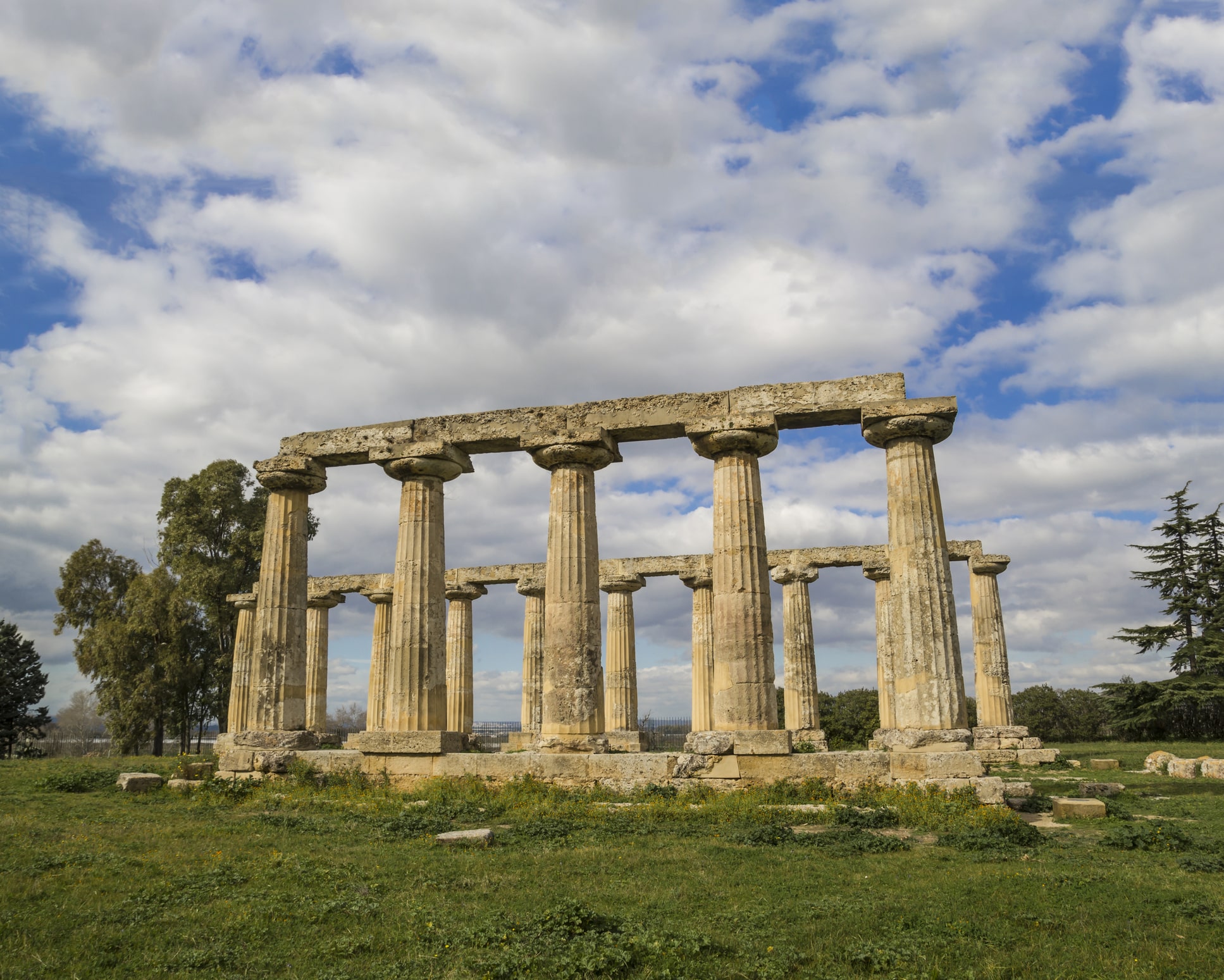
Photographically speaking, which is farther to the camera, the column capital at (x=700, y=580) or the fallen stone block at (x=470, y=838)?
the column capital at (x=700, y=580)

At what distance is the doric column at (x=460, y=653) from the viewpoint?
111 ft

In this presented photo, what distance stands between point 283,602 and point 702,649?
660 inches

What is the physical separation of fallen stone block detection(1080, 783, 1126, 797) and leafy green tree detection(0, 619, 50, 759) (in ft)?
163

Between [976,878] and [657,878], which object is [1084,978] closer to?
[976,878]

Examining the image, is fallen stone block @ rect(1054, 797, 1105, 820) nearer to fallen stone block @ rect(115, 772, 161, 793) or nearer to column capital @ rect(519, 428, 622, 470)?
column capital @ rect(519, 428, 622, 470)

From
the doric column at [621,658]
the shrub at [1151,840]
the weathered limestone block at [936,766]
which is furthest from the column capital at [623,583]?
the shrub at [1151,840]

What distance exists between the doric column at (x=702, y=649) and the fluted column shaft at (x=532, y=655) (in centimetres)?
618

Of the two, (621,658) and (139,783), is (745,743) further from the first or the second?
(621,658)

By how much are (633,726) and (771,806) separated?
18494mm

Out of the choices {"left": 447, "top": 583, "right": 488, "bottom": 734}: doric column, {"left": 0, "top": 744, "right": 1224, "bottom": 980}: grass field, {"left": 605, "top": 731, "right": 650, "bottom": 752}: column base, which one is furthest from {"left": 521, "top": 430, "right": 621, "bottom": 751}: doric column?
{"left": 447, "top": 583, "right": 488, "bottom": 734}: doric column

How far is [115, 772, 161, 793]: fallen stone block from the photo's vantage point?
1906 centimetres

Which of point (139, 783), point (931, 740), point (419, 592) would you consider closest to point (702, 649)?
point (419, 592)

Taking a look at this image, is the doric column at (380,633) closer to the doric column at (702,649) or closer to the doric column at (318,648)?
the doric column at (318,648)

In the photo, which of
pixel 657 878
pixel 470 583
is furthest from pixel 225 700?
pixel 657 878
